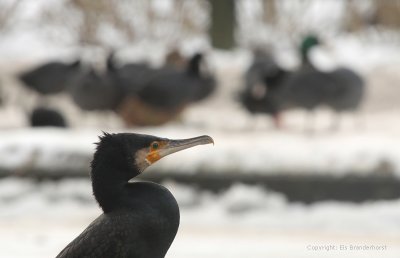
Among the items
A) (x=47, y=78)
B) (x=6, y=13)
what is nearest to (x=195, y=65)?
(x=47, y=78)

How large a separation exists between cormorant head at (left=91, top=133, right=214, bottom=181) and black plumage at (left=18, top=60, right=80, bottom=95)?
35.6ft

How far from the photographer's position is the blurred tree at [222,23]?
20734 millimetres

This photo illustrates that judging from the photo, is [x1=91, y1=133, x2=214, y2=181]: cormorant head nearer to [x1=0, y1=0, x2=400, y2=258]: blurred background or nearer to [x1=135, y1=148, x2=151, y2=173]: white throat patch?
[x1=135, y1=148, x2=151, y2=173]: white throat patch

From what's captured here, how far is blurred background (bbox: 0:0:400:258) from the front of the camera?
28.8 ft

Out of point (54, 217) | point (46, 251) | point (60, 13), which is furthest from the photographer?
point (60, 13)

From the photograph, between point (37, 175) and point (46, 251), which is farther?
point (37, 175)

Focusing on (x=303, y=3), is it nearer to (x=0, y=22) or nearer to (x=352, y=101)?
(x=0, y=22)

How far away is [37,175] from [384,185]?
3.19 m

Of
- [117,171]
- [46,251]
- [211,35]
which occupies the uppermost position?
[211,35]

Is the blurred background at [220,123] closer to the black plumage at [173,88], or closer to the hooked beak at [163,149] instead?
the black plumage at [173,88]

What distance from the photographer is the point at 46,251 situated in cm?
763

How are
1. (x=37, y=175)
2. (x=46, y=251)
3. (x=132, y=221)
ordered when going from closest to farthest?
(x=132, y=221), (x=46, y=251), (x=37, y=175)

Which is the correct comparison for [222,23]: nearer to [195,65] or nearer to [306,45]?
[306,45]

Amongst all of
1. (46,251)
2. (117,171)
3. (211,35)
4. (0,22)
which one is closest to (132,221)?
(117,171)
